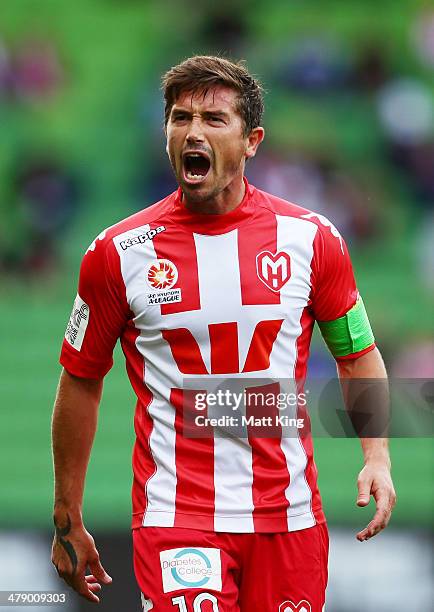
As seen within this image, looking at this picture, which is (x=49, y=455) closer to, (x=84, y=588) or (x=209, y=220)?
(x=84, y=588)

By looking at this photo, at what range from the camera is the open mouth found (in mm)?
3809

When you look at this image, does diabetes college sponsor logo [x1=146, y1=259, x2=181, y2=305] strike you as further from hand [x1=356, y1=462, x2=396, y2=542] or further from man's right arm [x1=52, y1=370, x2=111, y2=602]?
hand [x1=356, y1=462, x2=396, y2=542]

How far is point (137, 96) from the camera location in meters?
8.59

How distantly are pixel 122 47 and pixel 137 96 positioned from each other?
37cm

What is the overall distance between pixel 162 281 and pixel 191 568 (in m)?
0.89

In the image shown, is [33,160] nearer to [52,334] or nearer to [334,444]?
[52,334]

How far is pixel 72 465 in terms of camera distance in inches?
157

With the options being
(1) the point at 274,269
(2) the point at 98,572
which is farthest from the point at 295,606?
(1) the point at 274,269

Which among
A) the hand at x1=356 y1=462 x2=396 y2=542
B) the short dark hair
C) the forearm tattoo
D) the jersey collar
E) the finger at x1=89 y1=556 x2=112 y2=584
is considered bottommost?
the finger at x1=89 y1=556 x2=112 y2=584

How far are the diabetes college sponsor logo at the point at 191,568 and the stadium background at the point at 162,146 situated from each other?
4.56 metres

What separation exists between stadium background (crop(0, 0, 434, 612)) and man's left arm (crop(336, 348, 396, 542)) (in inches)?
165

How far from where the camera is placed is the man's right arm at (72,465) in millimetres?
3988

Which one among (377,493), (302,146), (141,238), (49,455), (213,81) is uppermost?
(302,146)

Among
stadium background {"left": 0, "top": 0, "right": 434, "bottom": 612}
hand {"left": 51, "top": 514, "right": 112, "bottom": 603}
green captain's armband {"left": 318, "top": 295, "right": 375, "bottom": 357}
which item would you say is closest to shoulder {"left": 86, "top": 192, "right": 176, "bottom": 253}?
green captain's armband {"left": 318, "top": 295, "right": 375, "bottom": 357}
